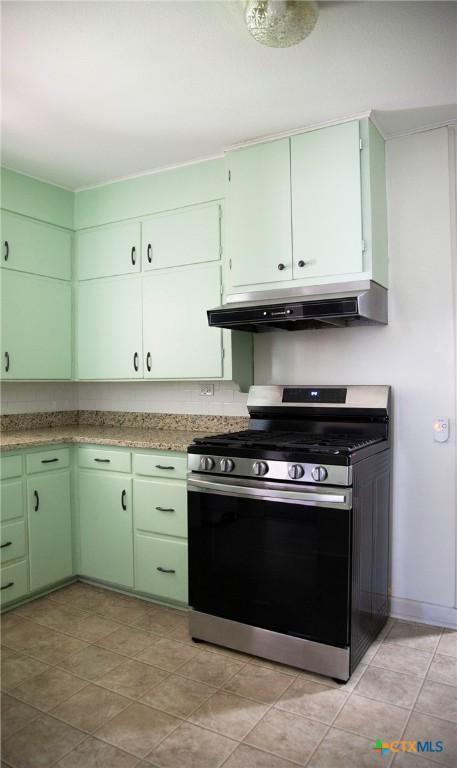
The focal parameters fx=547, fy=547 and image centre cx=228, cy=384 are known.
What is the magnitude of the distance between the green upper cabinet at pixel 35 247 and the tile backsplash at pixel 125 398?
793 mm

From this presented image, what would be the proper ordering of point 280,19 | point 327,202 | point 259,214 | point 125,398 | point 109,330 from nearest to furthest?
point 280,19 < point 327,202 < point 259,214 < point 109,330 < point 125,398

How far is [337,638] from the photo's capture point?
7.36ft

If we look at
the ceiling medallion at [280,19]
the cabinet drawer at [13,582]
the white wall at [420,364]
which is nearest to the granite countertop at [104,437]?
the cabinet drawer at [13,582]

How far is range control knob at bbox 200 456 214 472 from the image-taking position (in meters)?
2.54

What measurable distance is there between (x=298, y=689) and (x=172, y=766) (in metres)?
0.64

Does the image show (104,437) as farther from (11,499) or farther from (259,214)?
(259,214)

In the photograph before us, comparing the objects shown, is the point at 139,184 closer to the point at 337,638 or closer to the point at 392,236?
the point at 392,236

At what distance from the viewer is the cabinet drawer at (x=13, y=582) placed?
9.69 feet

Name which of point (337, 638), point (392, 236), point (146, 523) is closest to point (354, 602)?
point (337, 638)

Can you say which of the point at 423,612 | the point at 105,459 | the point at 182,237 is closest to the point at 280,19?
the point at 182,237

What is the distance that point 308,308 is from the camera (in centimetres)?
259

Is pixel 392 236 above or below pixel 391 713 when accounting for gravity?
above

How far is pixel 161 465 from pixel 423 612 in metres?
1.56

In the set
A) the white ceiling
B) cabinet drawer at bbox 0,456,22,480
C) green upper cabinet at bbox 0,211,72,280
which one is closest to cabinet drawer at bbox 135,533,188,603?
cabinet drawer at bbox 0,456,22,480
